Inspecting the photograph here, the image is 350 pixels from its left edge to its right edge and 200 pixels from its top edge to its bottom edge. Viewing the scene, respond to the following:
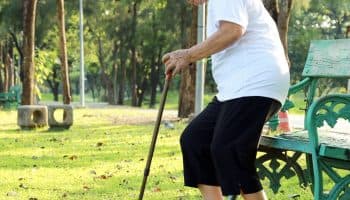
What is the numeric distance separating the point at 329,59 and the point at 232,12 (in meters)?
1.31

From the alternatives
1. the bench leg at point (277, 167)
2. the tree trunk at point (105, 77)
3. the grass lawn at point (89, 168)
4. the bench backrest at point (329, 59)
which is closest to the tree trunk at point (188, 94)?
the grass lawn at point (89, 168)

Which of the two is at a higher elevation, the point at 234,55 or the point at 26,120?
the point at 234,55

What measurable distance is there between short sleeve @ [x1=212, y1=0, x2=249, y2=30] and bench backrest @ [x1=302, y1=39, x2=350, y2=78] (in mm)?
1158

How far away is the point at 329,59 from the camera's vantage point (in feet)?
13.4

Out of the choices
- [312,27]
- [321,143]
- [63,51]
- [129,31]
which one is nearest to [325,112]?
[321,143]

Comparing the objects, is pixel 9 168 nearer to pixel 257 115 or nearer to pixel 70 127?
pixel 257 115

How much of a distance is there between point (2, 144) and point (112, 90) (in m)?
32.8

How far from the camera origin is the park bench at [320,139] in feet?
10.7

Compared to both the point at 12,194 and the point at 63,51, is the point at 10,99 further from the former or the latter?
the point at 12,194

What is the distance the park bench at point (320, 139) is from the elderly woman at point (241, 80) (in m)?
0.29

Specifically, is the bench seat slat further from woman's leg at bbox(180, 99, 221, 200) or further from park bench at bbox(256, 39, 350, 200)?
woman's leg at bbox(180, 99, 221, 200)

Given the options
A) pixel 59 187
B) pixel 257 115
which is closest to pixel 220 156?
pixel 257 115

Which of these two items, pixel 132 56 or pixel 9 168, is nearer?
pixel 9 168

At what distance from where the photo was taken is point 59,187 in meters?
5.78
